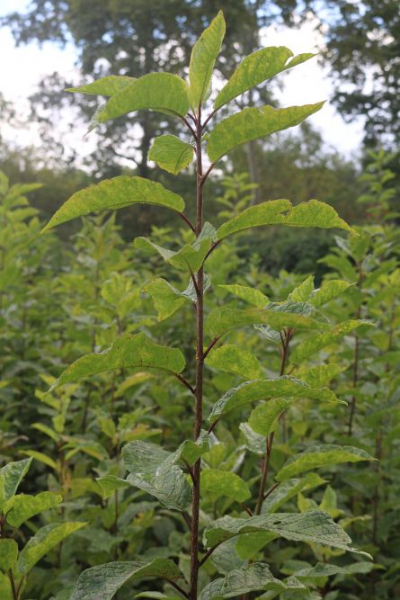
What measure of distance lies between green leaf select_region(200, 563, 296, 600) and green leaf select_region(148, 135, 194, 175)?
0.81 m

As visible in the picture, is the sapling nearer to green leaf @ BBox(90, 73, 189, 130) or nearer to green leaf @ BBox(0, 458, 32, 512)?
green leaf @ BBox(90, 73, 189, 130)

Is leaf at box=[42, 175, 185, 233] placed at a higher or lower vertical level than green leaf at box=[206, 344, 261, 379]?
higher

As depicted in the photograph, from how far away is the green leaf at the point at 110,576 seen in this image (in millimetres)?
1052

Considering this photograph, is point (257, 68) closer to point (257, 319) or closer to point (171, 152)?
point (171, 152)

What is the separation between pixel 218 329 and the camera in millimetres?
1175

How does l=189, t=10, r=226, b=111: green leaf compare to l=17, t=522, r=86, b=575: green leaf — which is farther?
l=17, t=522, r=86, b=575: green leaf

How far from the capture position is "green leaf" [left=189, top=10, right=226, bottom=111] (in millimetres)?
1152

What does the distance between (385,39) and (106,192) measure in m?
22.1

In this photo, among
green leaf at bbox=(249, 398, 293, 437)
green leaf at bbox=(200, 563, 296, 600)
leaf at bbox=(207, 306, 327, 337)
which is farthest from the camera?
green leaf at bbox=(249, 398, 293, 437)

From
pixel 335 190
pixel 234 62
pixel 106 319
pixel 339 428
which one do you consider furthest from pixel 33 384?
pixel 335 190

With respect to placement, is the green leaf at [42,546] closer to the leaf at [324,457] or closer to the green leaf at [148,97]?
the leaf at [324,457]

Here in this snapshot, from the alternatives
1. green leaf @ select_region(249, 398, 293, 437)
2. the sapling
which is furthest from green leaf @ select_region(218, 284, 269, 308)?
green leaf @ select_region(249, 398, 293, 437)

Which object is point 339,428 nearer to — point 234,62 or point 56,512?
point 56,512

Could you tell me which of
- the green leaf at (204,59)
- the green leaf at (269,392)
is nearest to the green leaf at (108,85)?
the green leaf at (204,59)
